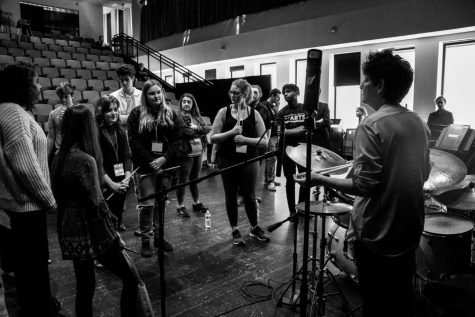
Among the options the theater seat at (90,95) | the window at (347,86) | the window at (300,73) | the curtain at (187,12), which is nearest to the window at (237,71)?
the curtain at (187,12)

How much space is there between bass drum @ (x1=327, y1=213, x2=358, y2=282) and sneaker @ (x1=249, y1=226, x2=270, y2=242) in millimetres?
999

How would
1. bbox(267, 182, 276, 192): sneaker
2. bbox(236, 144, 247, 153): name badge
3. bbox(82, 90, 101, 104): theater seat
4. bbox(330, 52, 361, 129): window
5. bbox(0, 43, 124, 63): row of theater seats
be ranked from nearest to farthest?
bbox(236, 144, 247, 153): name badge
bbox(267, 182, 276, 192): sneaker
bbox(82, 90, 101, 104): theater seat
bbox(0, 43, 124, 63): row of theater seats
bbox(330, 52, 361, 129): window

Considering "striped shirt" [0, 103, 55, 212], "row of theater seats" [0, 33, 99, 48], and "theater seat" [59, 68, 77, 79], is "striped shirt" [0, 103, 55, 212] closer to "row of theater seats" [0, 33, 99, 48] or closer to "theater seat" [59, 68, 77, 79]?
"theater seat" [59, 68, 77, 79]

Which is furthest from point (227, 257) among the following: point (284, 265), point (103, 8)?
point (103, 8)

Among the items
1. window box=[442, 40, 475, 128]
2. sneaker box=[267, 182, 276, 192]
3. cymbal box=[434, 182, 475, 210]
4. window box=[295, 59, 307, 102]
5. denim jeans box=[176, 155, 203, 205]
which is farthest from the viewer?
window box=[295, 59, 307, 102]

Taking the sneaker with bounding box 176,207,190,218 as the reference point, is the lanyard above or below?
above

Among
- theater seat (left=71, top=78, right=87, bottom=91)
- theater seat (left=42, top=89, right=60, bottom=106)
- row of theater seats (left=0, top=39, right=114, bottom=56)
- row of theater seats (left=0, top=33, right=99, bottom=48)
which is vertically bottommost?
theater seat (left=42, top=89, right=60, bottom=106)

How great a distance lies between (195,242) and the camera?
12.7 feet

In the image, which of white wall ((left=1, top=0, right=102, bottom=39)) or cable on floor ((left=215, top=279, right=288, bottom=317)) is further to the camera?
white wall ((left=1, top=0, right=102, bottom=39))

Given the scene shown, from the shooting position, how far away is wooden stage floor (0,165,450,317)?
256 cm

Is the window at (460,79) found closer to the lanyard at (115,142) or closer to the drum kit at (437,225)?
the drum kit at (437,225)

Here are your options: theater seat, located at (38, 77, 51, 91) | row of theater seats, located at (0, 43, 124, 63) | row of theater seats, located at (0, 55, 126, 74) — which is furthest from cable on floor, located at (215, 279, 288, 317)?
row of theater seats, located at (0, 43, 124, 63)

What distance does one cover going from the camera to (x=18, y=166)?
1.93 metres

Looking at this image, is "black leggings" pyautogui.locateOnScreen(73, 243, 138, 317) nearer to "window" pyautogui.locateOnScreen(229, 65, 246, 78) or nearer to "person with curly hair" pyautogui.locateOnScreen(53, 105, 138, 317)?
"person with curly hair" pyautogui.locateOnScreen(53, 105, 138, 317)
